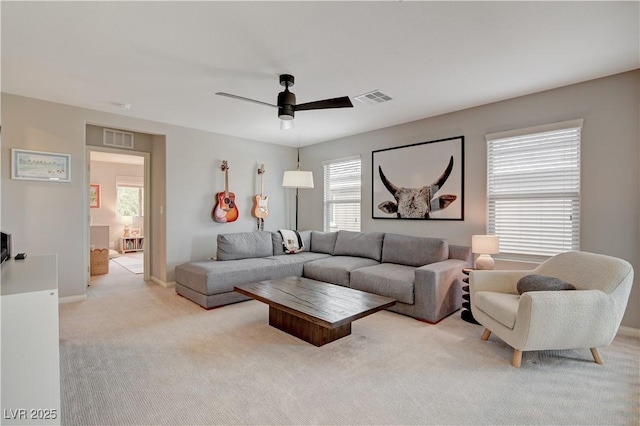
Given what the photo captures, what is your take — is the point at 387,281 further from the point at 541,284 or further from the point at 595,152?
the point at 595,152

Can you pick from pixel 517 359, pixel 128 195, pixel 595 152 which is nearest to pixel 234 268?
pixel 517 359

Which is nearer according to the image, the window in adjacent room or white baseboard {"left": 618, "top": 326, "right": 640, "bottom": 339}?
white baseboard {"left": 618, "top": 326, "right": 640, "bottom": 339}

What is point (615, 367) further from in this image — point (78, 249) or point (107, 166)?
point (107, 166)

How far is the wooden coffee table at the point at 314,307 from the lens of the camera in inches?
96.5

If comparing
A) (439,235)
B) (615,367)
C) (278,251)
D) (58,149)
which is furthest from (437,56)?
(58,149)

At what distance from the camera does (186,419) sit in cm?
175

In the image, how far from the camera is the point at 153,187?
5.06 m

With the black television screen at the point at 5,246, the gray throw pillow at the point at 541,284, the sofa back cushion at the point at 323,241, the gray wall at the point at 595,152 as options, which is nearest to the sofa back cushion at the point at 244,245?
the sofa back cushion at the point at 323,241

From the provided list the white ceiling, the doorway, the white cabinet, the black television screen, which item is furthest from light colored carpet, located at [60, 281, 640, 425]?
the doorway

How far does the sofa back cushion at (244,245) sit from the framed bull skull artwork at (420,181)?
177 centimetres

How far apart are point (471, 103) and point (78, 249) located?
16.9 ft

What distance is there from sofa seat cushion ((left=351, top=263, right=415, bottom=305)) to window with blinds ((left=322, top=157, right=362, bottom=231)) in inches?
61.2

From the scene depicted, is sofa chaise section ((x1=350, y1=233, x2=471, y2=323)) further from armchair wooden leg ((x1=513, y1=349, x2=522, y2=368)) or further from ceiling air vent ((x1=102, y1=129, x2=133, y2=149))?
ceiling air vent ((x1=102, y1=129, x2=133, y2=149))

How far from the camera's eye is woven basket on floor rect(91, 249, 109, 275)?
5590 mm
